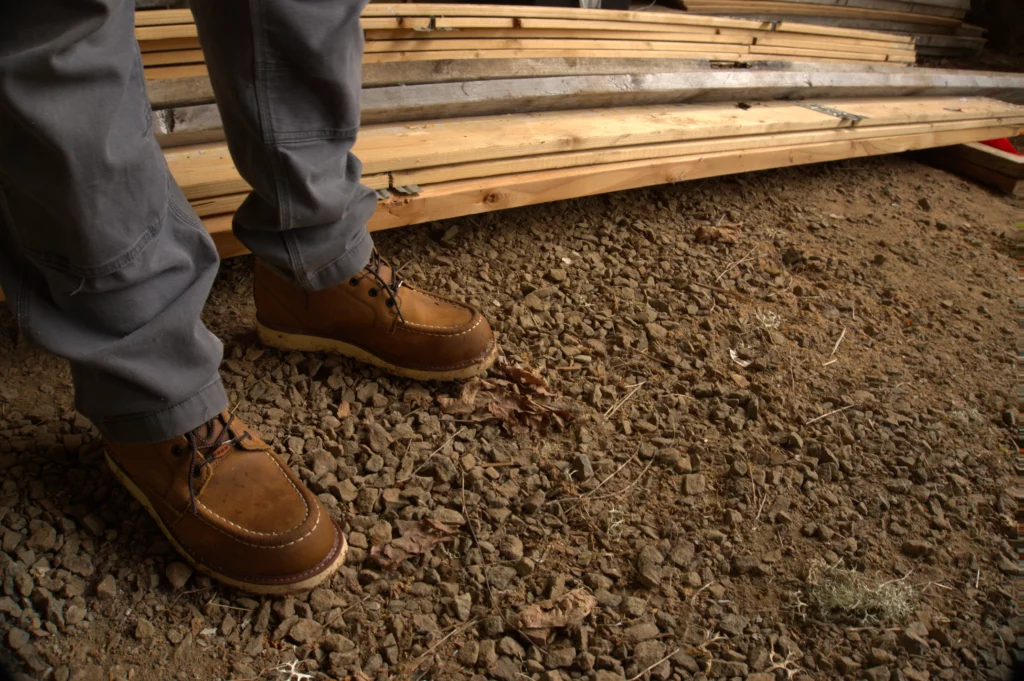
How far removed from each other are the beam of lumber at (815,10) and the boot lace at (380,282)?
3.08 m

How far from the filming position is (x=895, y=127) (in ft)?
11.7

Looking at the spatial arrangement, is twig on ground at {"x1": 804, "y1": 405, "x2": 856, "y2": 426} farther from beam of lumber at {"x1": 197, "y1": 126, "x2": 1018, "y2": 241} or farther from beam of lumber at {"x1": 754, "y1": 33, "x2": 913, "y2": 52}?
beam of lumber at {"x1": 754, "y1": 33, "x2": 913, "y2": 52}

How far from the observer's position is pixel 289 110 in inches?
53.6

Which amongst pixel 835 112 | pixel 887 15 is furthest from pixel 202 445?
pixel 887 15

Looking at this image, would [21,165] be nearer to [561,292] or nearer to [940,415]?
[561,292]

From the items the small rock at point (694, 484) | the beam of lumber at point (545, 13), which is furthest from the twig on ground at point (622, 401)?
the beam of lumber at point (545, 13)

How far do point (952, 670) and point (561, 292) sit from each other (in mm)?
1449

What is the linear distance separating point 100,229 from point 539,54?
6.89ft

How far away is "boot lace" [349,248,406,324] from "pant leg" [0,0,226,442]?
49cm

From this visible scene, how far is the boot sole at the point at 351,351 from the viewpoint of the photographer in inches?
75.7

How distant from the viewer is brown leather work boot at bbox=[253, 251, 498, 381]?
1827mm

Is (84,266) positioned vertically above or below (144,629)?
above

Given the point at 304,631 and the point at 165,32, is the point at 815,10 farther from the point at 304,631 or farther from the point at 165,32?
the point at 304,631

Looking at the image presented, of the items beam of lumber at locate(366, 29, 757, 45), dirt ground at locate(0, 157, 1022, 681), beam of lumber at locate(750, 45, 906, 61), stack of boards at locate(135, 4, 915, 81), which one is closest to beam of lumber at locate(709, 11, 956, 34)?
beam of lumber at locate(750, 45, 906, 61)
